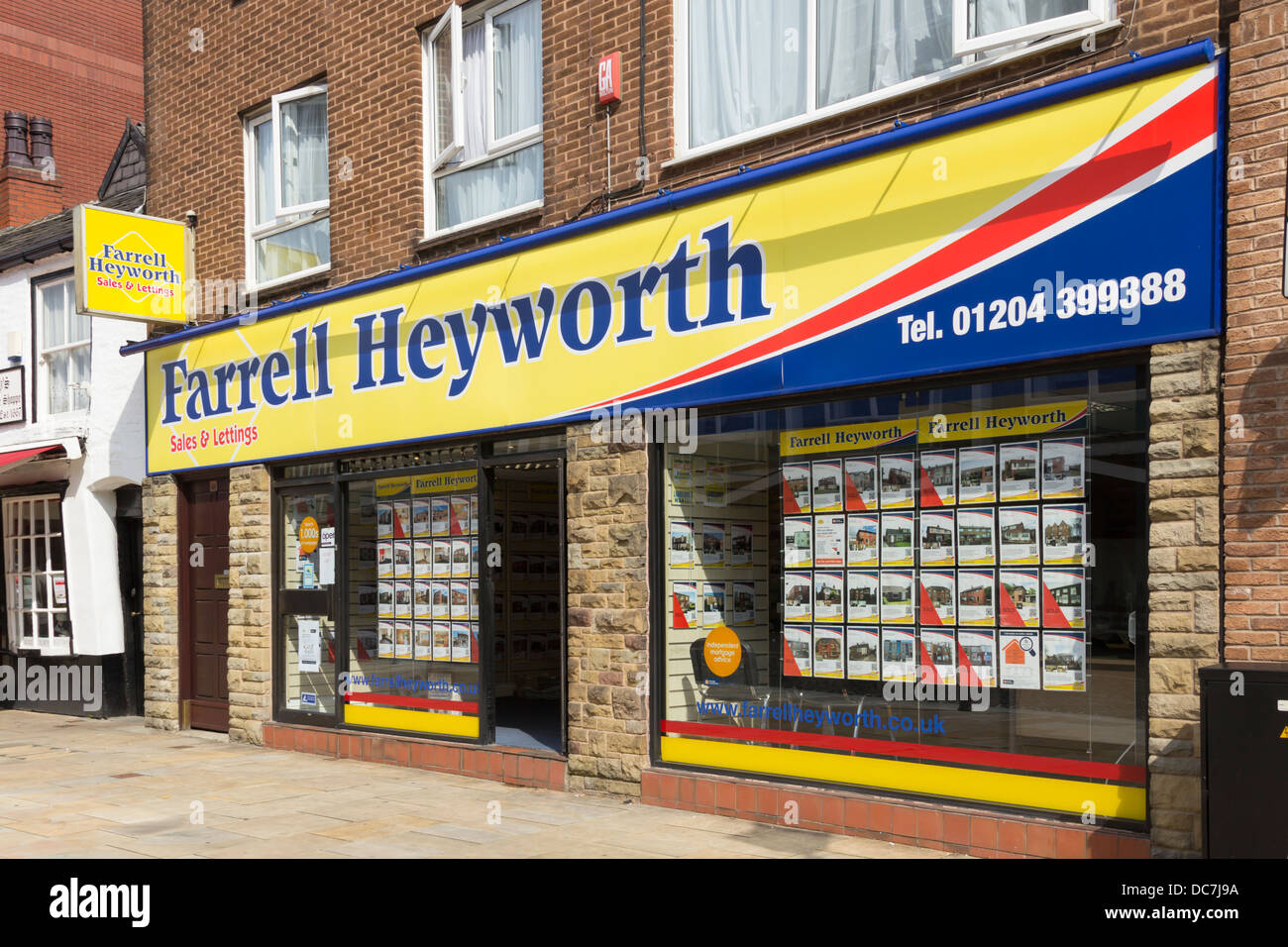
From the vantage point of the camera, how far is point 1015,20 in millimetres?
7035

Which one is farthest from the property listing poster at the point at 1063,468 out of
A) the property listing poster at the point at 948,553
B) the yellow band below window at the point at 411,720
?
the yellow band below window at the point at 411,720

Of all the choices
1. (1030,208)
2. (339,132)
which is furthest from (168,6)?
(1030,208)

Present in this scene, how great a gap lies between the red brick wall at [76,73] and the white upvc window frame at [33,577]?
24.1 feet

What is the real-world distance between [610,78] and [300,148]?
4.65 meters

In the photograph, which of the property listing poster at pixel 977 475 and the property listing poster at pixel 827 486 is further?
the property listing poster at pixel 827 486

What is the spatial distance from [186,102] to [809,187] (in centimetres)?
887

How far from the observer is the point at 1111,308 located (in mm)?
6316

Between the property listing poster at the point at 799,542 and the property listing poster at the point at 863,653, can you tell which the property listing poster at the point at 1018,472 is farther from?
the property listing poster at the point at 799,542

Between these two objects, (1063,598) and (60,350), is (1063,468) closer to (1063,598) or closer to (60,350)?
(1063,598)

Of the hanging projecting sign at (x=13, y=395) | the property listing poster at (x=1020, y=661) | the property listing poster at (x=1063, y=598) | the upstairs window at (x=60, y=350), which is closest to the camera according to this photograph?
the property listing poster at (x=1063, y=598)

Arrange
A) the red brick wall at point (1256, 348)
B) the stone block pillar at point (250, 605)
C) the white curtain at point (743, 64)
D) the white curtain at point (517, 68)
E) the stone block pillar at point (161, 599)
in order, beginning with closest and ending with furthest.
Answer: the red brick wall at point (1256, 348) < the white curtain at point (743, 64) < the white curtain at point (517, 68) < the stone block pillar at point (250, 605) < the stone block pillar at point (161, 599)

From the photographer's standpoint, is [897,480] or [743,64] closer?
[897,480]

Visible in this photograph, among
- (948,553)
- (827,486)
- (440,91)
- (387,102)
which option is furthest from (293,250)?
(948,553)

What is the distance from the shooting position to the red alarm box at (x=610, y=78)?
9000 mm
